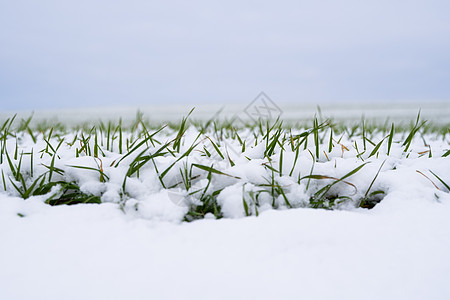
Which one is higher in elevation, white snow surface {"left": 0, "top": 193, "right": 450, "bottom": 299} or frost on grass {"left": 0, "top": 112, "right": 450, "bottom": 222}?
frost on grass {"left": 0, "top": 112, "right": 450, "bottom": 222}

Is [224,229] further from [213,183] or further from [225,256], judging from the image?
[213,183]

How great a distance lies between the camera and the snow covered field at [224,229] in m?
0.73

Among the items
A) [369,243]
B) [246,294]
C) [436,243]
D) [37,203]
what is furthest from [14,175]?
[436,243]

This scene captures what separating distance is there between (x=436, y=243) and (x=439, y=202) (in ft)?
0.80

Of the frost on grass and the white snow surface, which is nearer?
the white snow surface

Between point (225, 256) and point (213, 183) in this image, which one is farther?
point (213, 183)

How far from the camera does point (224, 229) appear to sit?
864 millimetres

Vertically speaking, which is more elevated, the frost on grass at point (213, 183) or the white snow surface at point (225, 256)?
the frost on grass at point (213, 183)

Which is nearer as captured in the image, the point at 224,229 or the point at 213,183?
the point at 224,229

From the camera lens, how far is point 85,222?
35.3 inches

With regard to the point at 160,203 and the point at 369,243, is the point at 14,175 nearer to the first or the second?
the point at 160,203

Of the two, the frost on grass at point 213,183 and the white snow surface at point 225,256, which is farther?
the frost on grass at point 213,183

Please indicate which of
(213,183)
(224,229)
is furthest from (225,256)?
(213,183)

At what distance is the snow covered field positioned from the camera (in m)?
0.73
